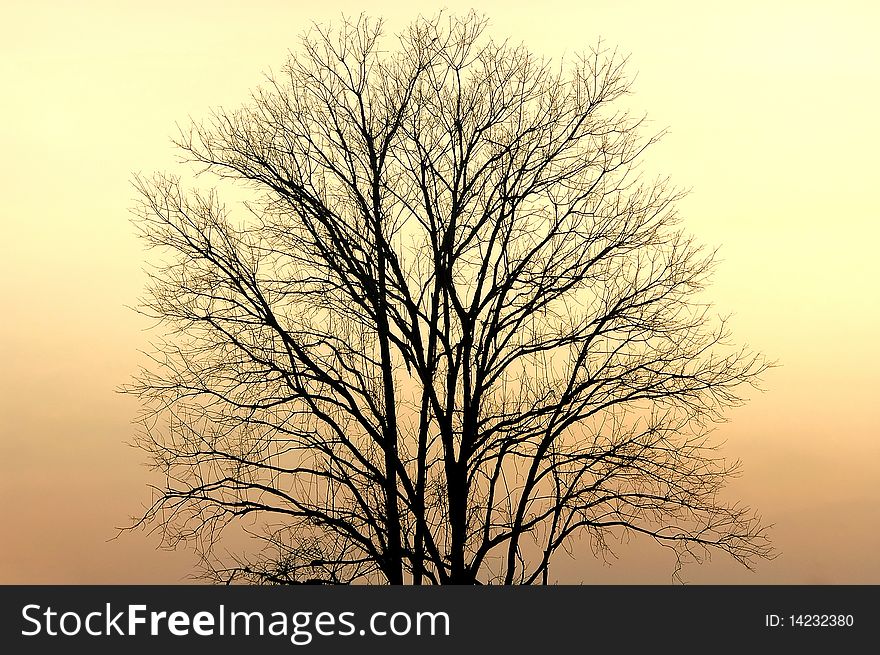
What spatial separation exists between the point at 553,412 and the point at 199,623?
22.9ft

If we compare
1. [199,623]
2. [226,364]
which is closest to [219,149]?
[226,364]

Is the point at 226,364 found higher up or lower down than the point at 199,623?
higher up

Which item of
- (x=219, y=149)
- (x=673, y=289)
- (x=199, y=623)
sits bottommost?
(x=199, y=623)

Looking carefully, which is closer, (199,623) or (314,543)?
(199,623)

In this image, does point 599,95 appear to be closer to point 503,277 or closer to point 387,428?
point 503,277

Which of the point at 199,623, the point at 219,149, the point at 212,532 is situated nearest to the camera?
the point at 199,623

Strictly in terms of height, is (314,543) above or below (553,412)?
below

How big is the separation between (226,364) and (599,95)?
7429mm

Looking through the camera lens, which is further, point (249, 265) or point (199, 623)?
point (249, 265)

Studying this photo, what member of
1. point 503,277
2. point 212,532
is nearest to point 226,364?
point 212,532

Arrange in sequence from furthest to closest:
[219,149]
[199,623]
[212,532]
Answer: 1. [219,149]
2. [212,532]
3. [199,623]

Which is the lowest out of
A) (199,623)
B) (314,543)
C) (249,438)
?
(199,623)

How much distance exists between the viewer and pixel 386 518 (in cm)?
2070

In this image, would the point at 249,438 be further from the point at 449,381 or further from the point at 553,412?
the point at 553,412
